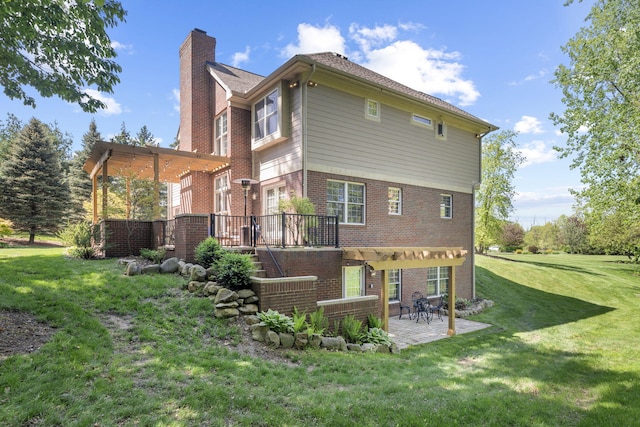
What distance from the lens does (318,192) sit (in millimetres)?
10445

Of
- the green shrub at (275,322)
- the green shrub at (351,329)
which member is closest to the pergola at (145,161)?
the green shrub at (275,322)

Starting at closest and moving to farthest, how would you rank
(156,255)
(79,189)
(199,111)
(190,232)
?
1. (190,232)
2. (156,255)
3. (199,111)
4. (79,189)

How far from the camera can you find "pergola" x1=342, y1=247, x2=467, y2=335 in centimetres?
884

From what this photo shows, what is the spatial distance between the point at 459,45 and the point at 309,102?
7.71m

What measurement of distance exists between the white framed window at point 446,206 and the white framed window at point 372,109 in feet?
16.1

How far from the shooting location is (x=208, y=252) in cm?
856

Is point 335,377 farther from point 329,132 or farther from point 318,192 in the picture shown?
point 329,132

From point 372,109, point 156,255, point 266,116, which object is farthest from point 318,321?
point 372,109

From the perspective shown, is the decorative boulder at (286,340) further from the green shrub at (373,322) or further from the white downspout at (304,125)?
the white downspout at (304,125)

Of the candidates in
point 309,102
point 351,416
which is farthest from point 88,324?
point 309,102

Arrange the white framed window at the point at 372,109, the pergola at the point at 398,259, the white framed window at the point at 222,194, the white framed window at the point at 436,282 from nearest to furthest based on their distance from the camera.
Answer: the pergola at the point at 398,259
the white framed window at the point at 372,109
the white framed window at the point at 222,194
the white framed window at the point at 436,282

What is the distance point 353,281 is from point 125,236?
8.10 metres

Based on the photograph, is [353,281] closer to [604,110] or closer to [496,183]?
[604,110]

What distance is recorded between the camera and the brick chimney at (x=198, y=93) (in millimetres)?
14609
